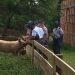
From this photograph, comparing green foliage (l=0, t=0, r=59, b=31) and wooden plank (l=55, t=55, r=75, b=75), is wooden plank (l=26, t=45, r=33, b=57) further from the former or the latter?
green foliage (l=0, t=0, r=59, b=31)

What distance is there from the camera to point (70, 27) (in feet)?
98.0

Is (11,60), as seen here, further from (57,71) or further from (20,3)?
(20,3)

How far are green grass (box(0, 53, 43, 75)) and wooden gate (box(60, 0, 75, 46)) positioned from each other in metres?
13.4

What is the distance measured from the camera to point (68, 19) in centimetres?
3048

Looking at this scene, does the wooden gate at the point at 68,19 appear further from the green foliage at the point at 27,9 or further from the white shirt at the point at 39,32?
the white shirt at the point at 39,32

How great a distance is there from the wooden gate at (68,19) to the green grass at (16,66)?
44.1ft

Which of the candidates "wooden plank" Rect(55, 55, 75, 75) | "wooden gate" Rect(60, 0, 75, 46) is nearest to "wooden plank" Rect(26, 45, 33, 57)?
"wooden plank" Rect(55, 55, 75, 75)

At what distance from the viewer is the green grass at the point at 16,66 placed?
1145cm

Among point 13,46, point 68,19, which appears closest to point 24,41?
point 13,46

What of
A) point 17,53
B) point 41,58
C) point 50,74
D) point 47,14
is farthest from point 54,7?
point 50,74

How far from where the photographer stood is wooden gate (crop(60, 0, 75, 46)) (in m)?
29.0

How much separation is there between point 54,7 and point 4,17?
375 cm

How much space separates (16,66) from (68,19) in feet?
59.7

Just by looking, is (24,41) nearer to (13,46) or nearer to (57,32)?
(13,46)
